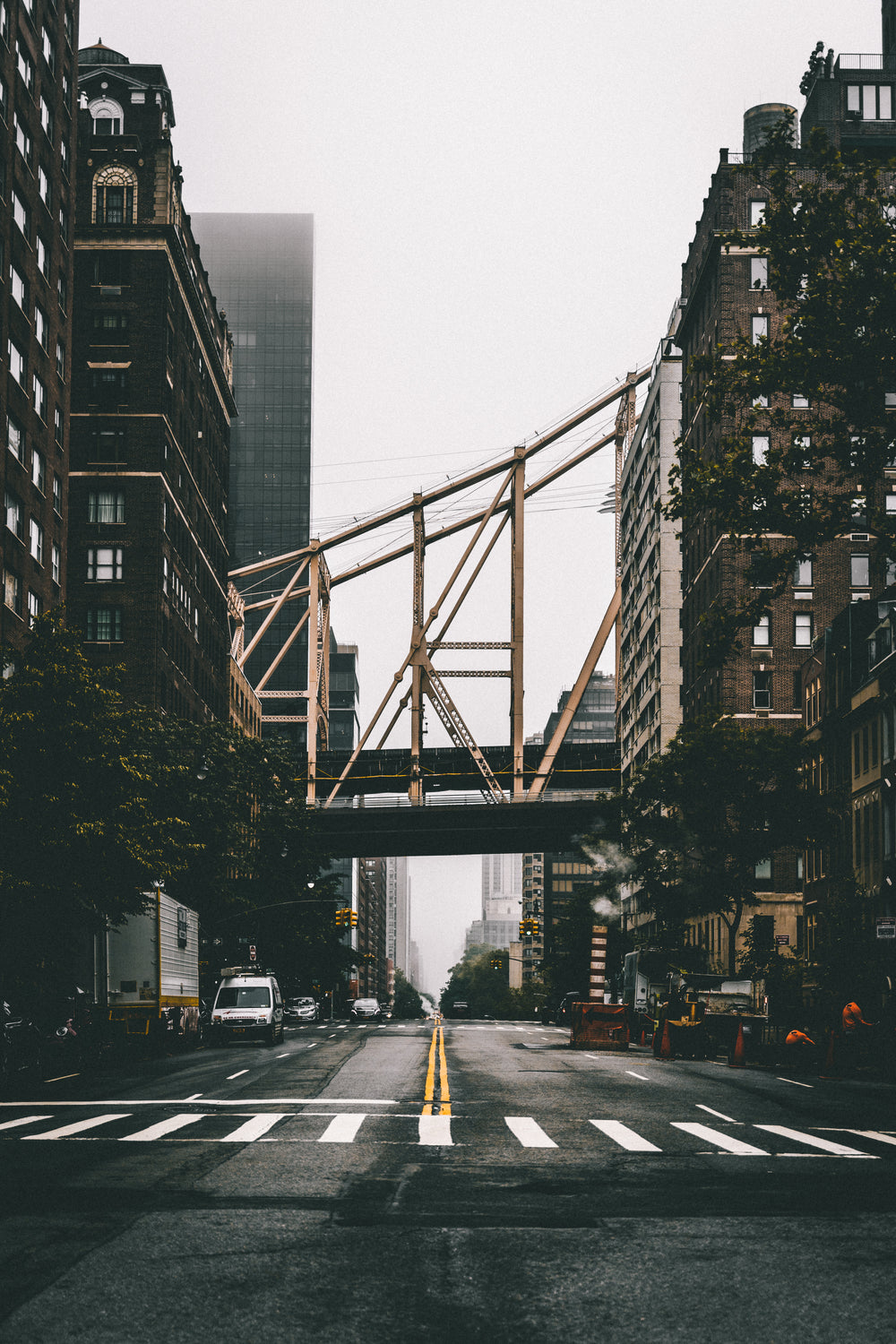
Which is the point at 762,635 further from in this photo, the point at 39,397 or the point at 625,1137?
the point at 625,1137

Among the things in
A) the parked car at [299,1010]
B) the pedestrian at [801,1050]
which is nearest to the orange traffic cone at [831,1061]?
the pedestrian at [801,1050]

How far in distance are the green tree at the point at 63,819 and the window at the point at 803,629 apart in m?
53.8

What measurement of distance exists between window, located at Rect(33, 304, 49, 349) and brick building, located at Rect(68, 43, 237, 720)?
22.4 m

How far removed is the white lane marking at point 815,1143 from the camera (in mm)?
15028

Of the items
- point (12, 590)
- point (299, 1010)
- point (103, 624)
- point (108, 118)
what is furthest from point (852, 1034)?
point (108, 118)

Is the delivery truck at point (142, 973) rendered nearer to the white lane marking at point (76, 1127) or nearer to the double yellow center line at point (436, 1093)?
the double yellow center line at point (436, 1093)

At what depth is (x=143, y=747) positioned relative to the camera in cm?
5900

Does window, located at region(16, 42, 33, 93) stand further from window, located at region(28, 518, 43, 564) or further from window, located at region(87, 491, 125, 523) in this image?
window, located at region(87, 491, 125, 523)

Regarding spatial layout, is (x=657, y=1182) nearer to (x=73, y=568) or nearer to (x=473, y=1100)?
(x=473, y=1100)

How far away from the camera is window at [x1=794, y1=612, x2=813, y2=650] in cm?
8344

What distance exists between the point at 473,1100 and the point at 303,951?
63.8 meters

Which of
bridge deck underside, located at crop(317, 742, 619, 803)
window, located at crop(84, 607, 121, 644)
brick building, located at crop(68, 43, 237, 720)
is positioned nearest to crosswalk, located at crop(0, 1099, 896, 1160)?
brick building, located at crop(68, 43, 237, 720)

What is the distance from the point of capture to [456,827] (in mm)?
100688

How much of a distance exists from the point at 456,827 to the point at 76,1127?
83674 mm
